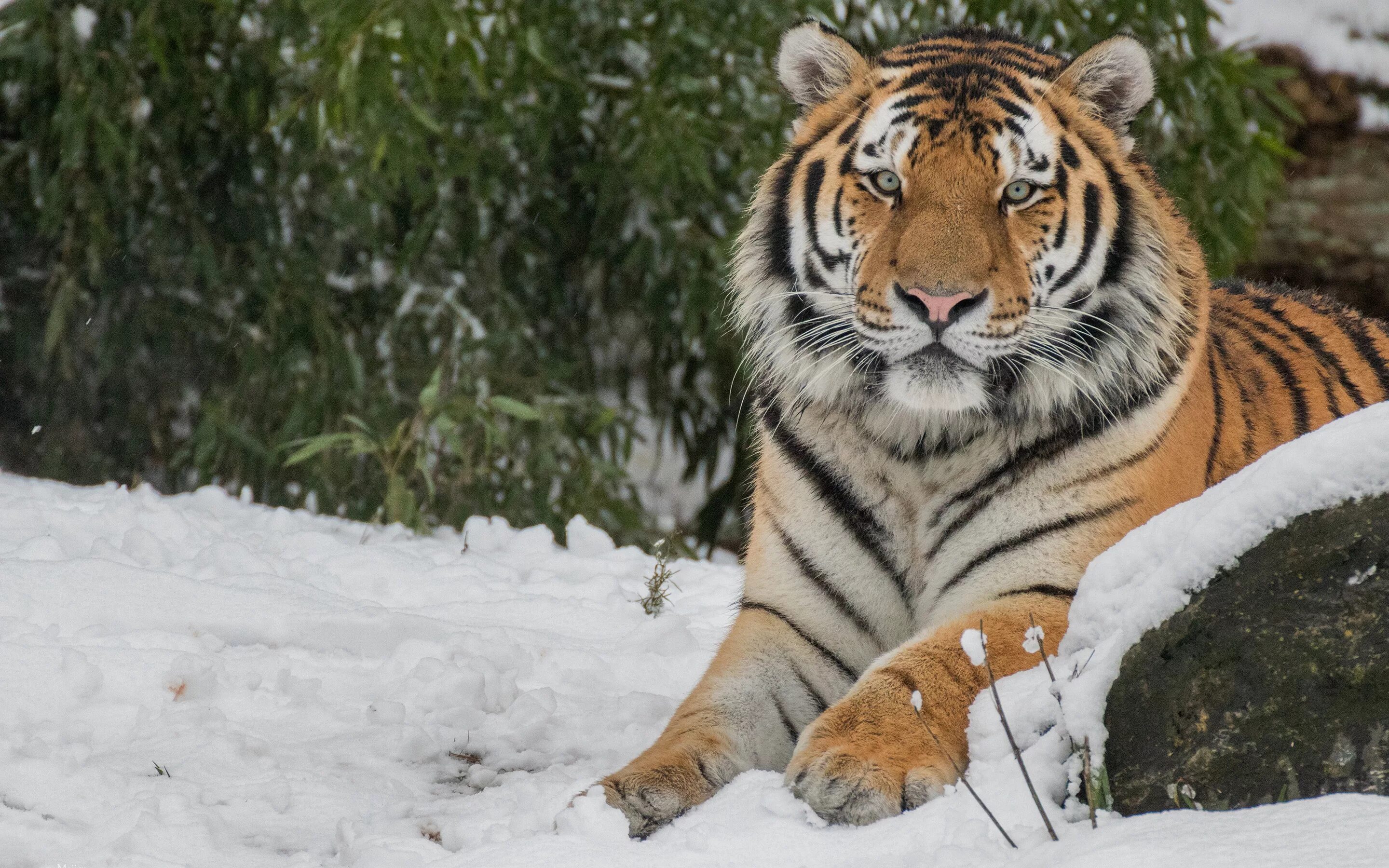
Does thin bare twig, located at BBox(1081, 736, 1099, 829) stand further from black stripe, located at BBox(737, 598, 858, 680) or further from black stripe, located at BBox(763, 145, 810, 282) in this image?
black stripe, located at BBox(763, 145, 810, 282)

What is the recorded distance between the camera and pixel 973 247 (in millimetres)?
2211

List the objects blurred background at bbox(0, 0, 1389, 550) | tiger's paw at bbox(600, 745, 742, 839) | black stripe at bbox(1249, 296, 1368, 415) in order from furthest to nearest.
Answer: blurred background at bbox(0, 0, 1389, 550) < black stripe at bbox(1249, 296, 1368, 415) < tiger's paw at bbox(600, 745, 742, 839)

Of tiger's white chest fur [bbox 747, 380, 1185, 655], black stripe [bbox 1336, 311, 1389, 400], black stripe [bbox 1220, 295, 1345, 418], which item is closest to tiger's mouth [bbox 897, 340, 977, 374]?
tiger's white chest fur [bbox 747, 380, 1185, 655]

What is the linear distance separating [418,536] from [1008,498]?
80.3 inches

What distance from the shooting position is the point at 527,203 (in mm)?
5203

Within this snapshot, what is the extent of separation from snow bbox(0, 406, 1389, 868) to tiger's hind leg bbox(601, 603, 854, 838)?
0.26 feet

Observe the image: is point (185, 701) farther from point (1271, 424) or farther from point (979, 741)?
point (1271, 424)

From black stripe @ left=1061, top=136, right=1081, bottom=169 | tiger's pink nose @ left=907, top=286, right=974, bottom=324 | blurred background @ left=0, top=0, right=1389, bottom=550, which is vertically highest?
Result: black stripe @ left=1061, top=136, right=1081, bottom=169

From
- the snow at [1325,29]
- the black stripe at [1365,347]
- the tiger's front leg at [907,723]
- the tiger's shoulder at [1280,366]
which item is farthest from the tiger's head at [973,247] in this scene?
the snow at [1325,29]

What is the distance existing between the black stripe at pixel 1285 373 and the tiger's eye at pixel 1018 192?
733 millimetres

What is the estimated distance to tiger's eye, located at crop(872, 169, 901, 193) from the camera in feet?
7.72

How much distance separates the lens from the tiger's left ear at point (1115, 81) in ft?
7.98

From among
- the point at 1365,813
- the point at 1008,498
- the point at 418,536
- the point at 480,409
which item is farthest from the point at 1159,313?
the point at 480,409

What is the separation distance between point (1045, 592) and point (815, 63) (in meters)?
1.03
